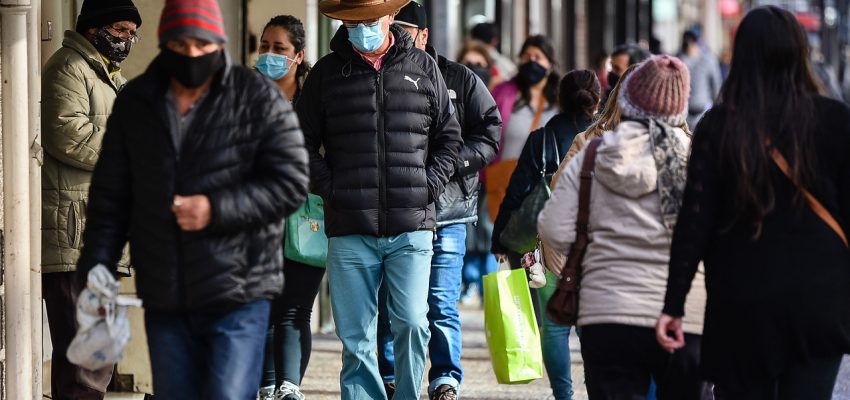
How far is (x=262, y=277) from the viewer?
16.9ft

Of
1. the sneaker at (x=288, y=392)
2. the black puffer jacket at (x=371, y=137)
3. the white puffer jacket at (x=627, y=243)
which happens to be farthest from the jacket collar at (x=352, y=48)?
the white puffer jacket at (x=627, y=243)

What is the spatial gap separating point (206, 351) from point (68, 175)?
186 centimetres

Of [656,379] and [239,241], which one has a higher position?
[239,241]

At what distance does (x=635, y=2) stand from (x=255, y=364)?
775 inches

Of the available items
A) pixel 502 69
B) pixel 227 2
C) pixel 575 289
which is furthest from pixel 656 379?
pixel 502 69

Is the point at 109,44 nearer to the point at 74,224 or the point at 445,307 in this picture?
the point at 74,224

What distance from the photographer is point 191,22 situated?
5.09 meters

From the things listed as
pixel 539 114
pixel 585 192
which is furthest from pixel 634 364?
pixel 539 114

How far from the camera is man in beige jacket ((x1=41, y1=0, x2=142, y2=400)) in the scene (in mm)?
6797

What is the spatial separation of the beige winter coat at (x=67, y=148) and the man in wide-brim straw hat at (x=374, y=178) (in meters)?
0.83

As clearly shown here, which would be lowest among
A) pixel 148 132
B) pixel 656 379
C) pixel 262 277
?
pixel 656 379

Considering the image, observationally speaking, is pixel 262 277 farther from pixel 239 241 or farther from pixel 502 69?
pixel 502 69

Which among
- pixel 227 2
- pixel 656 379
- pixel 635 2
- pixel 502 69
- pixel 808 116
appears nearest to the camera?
pixel 808 116

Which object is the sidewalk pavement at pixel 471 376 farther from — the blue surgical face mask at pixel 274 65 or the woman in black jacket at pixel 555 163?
the blue surgical face mask at pixel 274 65
